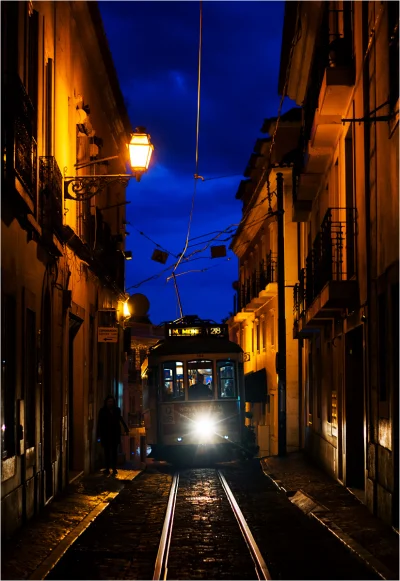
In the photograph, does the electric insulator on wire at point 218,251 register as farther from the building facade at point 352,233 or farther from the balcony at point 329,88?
→ the balcony at point 329,88

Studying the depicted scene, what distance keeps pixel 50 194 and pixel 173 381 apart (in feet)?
35.1

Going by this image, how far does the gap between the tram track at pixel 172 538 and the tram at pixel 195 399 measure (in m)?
6.60

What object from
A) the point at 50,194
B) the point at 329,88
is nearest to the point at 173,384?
the point at 50,194

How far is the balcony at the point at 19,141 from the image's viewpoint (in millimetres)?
10039

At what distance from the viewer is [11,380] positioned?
10781mm

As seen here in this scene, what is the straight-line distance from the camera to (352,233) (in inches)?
592

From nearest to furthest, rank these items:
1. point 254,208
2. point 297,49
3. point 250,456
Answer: point 297,49
point 250,456
point 254,208

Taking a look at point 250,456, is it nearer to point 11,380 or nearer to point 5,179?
point 11,380

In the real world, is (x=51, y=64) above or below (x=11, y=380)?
above

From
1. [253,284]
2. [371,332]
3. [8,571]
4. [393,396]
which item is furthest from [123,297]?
[8,571]

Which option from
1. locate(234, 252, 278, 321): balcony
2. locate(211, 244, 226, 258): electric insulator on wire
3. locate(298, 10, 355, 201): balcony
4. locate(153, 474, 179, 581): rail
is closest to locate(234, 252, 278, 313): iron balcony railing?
locate(234, 252, 278, 321): balcony

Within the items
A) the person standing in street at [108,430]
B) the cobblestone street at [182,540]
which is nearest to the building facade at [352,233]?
the cobblestone street at [182,540]

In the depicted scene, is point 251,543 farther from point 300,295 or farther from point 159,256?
point 159,256

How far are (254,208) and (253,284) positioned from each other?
3.49m
